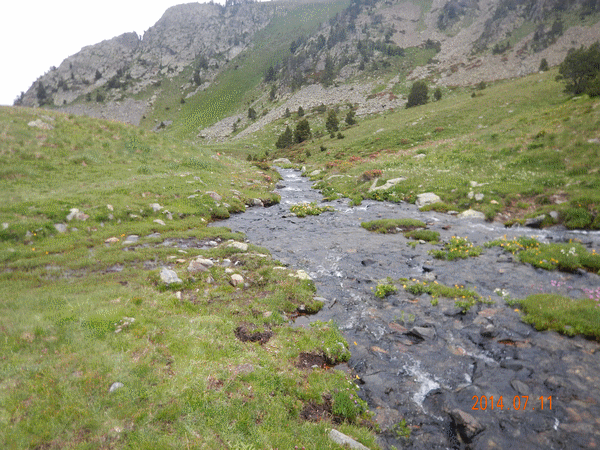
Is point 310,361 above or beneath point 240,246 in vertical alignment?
beneath

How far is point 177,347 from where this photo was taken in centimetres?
821

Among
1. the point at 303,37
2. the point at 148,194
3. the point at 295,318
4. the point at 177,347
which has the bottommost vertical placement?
the point at 295,318

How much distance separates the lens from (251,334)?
32.1ft

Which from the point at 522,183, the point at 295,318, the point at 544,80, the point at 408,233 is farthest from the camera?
the point at 544,80

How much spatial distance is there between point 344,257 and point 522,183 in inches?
653

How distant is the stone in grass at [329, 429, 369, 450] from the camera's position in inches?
243

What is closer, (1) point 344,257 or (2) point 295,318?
(2) point 295,318

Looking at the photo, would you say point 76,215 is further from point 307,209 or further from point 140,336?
point 307,209

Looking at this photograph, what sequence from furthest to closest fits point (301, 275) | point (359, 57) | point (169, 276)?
1. point (359, 57)
2. point (301, 275)
3. point (169, 276)

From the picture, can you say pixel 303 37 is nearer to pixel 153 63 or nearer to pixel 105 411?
pixel 153 63

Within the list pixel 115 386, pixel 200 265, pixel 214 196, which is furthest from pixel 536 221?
pixel 214 196

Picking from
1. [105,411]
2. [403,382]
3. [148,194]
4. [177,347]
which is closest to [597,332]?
[403,382]

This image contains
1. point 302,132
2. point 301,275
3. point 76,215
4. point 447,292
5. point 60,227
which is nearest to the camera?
point 447,292

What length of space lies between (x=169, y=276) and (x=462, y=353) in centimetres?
1177
